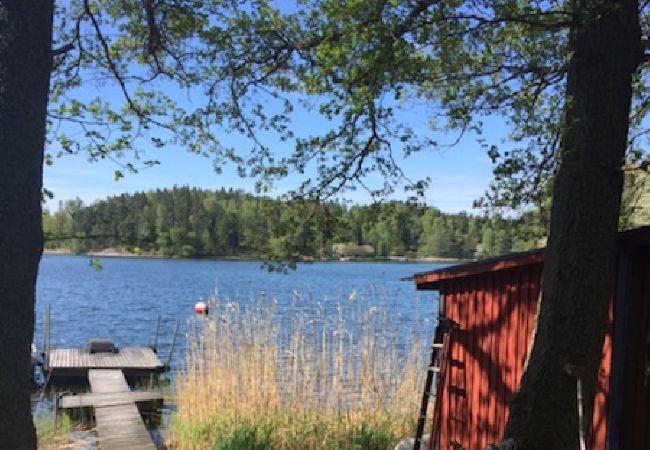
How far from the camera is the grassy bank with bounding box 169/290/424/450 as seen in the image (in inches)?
376

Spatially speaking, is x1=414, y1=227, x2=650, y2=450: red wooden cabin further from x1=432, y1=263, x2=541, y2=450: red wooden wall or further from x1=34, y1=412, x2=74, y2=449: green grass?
x1=34, y1=412, x2=74, y2=449: green grass

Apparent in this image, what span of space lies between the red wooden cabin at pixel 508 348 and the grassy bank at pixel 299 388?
1.84m

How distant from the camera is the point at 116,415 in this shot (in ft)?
38.5

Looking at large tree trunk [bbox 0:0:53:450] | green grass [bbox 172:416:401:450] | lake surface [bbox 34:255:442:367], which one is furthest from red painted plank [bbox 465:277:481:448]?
large tree trunk [bbox 0:0:53:450]

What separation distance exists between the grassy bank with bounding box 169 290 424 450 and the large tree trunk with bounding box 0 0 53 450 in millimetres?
6157

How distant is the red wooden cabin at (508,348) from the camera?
5.80 m

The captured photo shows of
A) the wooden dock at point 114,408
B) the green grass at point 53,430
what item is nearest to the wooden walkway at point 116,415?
the wooden dock at point 114,408

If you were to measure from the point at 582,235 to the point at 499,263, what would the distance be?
1950 mm

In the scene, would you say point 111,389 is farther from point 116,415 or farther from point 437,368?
point 437,368

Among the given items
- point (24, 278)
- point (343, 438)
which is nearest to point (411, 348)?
point (343, 438)

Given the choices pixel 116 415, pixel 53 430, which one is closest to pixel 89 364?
pixel 116 415

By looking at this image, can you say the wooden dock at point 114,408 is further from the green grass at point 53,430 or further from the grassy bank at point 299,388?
the grassy bank at point 299,388

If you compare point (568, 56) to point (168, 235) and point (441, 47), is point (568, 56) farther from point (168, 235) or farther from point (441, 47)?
point (168, 235)

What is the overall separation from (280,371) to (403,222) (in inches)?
186
